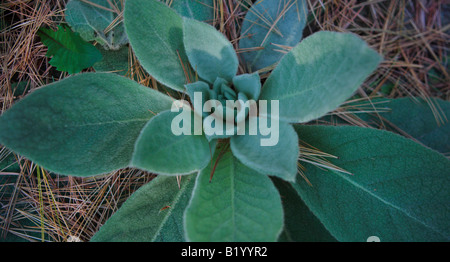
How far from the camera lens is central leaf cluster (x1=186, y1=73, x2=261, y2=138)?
43.3 inches

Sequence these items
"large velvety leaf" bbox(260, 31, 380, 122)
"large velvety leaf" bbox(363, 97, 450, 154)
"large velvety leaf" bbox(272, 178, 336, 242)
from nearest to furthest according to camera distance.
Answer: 1. "large velvety leaf" bbox(260, 31, 380, 122)
2. "large velvety leaf" bbox(272, 178, 336, 242)
3. "large velvety leaf" bbox(363, 97, 450, 154)

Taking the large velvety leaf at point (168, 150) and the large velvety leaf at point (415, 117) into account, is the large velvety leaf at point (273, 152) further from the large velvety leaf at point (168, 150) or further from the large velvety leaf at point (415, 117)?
the large velvety leaf at point (415, 117)

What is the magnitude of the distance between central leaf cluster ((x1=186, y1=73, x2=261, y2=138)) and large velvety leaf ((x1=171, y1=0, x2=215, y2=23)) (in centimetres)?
36

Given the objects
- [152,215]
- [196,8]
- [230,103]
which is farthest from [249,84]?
[152,215]

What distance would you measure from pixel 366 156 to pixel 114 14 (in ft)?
3.88

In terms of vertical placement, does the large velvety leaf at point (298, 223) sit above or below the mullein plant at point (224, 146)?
below

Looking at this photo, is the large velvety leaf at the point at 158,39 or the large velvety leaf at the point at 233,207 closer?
the large velvety leaf at the point at 233,207

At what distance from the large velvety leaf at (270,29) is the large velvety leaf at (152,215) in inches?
22.4

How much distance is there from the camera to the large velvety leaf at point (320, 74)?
0.81 m

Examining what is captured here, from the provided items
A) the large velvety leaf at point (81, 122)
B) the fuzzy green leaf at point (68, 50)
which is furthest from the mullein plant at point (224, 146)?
the fuzzy green leaf at point (68, 50)

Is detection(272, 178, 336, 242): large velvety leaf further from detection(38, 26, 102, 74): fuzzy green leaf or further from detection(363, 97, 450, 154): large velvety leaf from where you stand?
detection(38, 26, 102, 74): fuzzy green leaf

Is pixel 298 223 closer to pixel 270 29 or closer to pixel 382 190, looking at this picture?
pixel 382 190

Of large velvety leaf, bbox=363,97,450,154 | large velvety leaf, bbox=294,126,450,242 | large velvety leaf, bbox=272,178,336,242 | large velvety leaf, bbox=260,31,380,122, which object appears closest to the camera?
large velvety leaf, bbox=260,31,380,122

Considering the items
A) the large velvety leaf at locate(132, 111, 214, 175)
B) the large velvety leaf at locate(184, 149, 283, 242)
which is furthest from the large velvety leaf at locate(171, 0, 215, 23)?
the large velvety leaf at locate(184, 149, 283, 242)
